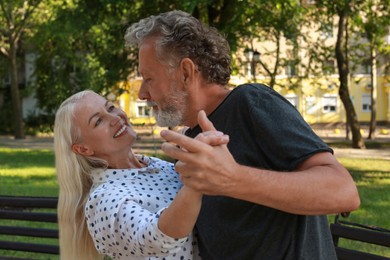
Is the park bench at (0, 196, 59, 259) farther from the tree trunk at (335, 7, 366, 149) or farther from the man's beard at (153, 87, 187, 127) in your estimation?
Answer: the tree trunk at (335, 7, 366, 149)

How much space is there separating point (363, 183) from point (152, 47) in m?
14.2

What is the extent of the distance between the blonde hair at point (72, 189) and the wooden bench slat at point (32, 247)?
9.13ft

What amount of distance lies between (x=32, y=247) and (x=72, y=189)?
10.4 feet

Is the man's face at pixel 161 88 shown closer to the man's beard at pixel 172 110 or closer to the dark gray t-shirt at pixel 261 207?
the man's beard at pixel 172 110

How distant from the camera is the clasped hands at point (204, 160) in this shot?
1662mm

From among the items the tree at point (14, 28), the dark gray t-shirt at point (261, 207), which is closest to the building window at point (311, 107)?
the tree at point (14, 28)

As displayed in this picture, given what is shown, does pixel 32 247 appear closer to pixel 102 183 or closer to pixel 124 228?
pixel 102 183

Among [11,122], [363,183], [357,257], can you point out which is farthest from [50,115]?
[357,257]

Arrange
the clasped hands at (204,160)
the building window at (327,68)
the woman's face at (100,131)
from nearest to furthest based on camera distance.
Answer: the clasped hands at (204,160), the woman's face at (100,131), the building window at (327,68)

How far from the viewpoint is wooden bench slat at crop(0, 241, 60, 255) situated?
5.36m

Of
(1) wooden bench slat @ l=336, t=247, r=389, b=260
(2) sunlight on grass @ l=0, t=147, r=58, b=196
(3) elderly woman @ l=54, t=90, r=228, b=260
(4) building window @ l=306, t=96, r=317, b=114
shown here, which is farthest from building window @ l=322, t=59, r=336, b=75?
(3) elderly woman @ l=54, t=90, r=228, b=260

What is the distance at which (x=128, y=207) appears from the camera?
223 centimetres

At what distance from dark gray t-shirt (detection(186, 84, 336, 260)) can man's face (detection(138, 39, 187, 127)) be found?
201 millimetres

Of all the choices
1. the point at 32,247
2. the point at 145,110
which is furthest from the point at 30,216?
the point at 145,110
